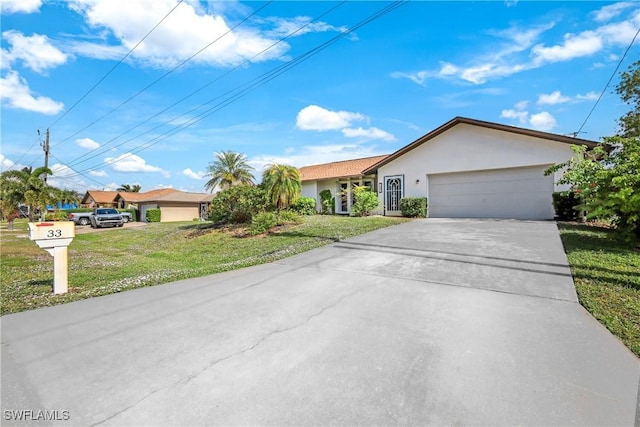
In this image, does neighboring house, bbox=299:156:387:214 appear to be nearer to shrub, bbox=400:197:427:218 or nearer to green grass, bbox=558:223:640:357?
shrub, bbox=400:197:427:218

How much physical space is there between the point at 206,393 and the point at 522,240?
897 cm

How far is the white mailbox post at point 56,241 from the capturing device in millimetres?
5531

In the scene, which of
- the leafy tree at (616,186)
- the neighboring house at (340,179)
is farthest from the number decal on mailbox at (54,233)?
the neighboring house at (340,179)

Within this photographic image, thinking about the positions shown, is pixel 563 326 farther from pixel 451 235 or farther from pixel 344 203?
pixel 344 203

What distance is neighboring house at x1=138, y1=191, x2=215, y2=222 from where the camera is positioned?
3447 centimetres

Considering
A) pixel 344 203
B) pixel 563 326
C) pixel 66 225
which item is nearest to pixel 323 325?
pixel 563 326

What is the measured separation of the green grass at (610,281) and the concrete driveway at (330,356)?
191 mm

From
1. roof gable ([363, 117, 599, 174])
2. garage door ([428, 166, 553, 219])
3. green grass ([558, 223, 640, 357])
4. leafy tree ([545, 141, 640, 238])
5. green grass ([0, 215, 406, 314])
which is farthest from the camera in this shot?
→ garage door ([428, 166, 553, 219])

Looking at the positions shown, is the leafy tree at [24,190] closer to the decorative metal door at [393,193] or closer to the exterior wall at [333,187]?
the exterior wall at [333,187]

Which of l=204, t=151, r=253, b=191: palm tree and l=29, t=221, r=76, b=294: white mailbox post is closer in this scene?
l=29, t=221, r=76, b=294: white mailbox post

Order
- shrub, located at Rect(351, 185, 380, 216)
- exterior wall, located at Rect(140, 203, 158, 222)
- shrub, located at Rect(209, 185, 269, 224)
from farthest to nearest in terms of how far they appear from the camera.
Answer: exterior wall, located at Rect(140, 203, 158, 222)
shrub, located at Rect(351, 185, 380, 216)
shrub, located at Rect(209, 185, 269, 224)

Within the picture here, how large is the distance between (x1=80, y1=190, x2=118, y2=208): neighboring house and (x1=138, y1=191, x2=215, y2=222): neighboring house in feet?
56.1

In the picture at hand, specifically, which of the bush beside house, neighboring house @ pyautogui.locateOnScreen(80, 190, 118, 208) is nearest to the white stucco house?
the bush beside house

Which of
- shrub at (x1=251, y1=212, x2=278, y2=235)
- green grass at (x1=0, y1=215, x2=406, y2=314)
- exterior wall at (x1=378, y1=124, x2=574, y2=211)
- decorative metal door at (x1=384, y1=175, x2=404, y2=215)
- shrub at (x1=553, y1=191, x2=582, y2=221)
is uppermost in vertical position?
exterior wall at (x1=378, y1=124, x2=574, y2=211)
